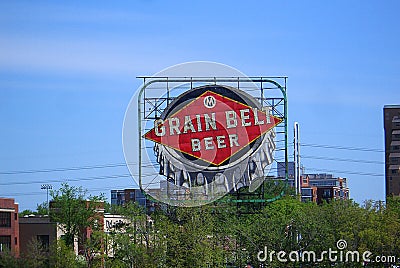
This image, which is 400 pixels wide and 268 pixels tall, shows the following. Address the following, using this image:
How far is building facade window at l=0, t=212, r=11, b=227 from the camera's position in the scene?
64500 mm

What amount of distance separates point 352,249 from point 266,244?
6.08 metres

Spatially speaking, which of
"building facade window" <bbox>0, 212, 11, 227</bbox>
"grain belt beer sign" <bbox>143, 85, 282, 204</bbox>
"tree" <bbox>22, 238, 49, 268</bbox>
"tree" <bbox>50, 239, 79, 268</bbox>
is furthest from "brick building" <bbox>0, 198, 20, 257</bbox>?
"grain belt beer sign" <bbox>143, 85, 282, 204</bbox>

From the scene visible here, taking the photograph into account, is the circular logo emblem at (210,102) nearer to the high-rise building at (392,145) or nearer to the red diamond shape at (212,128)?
the red diamond shape at (212,128)

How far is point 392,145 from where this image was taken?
356 ft

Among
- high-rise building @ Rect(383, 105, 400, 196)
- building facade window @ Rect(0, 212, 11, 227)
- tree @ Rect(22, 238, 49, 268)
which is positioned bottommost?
tree @ Rect(22, 238, 49, 268)

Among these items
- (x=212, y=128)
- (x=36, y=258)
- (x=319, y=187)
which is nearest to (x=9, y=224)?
(x=36, y=258)

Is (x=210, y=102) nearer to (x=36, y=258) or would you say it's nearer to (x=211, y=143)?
(x=211, y=143)

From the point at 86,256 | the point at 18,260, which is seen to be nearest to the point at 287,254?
the point at 86,256

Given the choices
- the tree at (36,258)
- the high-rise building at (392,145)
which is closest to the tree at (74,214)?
the tree at (36,258)

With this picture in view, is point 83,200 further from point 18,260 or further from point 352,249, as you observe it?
point 352,249

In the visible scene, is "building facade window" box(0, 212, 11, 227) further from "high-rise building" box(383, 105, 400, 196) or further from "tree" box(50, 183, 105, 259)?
"high-rise building" box(383, 105, 400, 196)

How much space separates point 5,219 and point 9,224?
0.57 metres

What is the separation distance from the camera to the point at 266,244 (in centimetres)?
4666

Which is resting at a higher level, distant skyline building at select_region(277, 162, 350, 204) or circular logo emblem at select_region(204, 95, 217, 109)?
circular logo emblem at select_region(204, 95, 217, 109)
